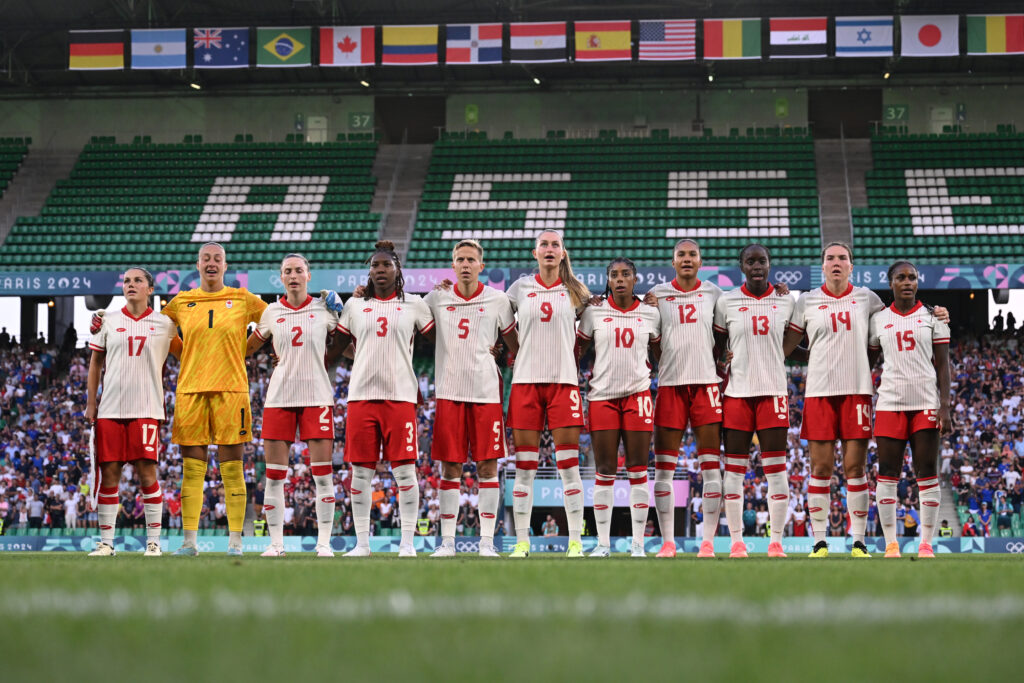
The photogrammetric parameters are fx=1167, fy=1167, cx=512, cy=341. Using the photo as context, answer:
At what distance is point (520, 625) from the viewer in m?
3.30

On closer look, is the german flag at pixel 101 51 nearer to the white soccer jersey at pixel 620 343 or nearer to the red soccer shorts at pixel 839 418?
the white soccer jersey at pixel 620 343

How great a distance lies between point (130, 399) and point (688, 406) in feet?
15.9

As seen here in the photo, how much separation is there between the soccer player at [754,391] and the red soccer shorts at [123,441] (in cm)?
487

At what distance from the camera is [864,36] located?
99.4 feet

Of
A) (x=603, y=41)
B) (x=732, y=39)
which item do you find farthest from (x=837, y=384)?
(x=603, y=41)

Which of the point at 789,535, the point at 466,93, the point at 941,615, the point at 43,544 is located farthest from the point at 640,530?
the point at 466,93

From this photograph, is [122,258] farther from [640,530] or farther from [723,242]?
[640,530]

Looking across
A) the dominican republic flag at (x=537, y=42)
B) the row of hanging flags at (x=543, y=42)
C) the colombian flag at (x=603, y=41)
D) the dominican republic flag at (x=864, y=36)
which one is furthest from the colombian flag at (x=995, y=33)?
the dominican republic flag at (x=537, y=42)

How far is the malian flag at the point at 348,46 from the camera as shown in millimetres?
31156

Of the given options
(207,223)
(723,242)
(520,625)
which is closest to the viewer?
(520,625)

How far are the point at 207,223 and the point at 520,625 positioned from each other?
30.0 meters

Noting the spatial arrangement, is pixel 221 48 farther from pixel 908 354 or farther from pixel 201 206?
pixel 908 354

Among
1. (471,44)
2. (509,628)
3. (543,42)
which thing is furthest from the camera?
(471,44)

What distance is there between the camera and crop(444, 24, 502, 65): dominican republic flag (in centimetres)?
3088
